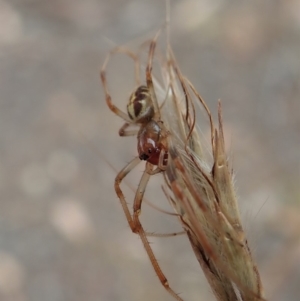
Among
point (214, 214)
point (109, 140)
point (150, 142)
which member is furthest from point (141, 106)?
point (109, 140)

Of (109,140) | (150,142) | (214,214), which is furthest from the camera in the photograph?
(109,140)

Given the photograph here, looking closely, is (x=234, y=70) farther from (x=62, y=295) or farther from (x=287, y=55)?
(x=62, y=295)

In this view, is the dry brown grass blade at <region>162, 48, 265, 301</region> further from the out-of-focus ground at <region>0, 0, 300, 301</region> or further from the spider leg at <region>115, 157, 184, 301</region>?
the out-of-focus ground at <region>0, 0, 300, 301</region>

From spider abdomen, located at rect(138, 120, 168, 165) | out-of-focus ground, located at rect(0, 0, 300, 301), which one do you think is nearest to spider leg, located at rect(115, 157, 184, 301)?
spider abdomen, located at rect(138, 120, 168, 165)

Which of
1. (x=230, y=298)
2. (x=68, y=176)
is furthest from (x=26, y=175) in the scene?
(x=230, y=298)

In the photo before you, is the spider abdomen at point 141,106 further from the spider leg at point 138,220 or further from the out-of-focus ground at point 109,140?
the out-of-focus ground at point 109,140

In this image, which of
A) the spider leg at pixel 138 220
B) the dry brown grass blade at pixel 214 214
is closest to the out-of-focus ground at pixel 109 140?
the spider leg at pixel 138 220

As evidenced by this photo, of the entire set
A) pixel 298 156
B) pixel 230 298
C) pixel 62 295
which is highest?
pixel 298 156

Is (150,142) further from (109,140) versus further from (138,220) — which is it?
(109,140)
